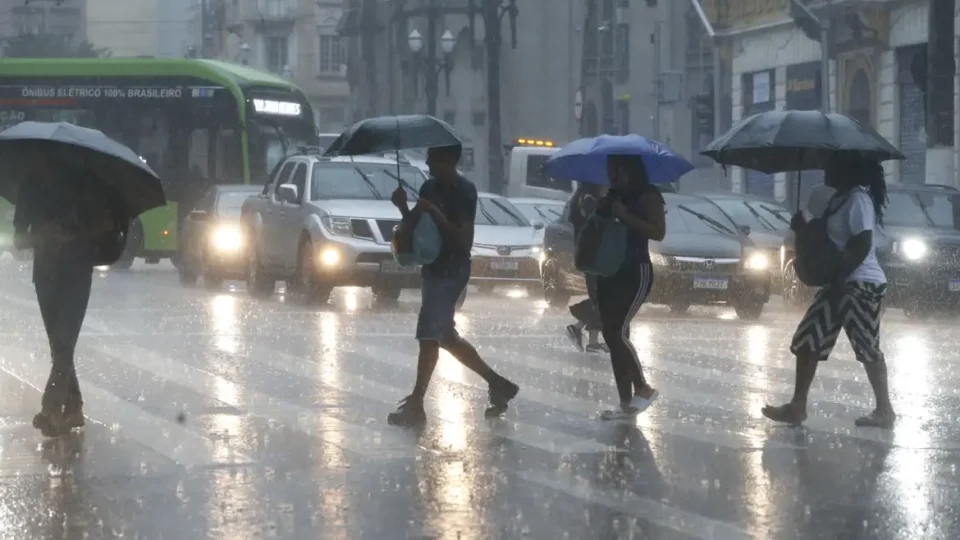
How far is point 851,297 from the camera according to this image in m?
11.6

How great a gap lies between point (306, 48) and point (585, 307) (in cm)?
8756

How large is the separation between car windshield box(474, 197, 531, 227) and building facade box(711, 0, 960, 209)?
8.74 m

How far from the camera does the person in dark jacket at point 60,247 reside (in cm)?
1118

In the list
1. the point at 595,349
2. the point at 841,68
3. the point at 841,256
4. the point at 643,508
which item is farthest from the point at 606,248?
the point at 841,68

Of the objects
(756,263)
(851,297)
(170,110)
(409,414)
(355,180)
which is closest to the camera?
(851,297)

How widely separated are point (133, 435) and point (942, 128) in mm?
20575

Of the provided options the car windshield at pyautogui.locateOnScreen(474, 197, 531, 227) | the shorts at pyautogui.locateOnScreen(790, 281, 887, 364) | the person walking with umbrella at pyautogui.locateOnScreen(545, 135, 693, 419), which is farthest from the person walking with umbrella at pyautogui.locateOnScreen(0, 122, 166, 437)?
the car windshield at pyautogui.locateOnScreen(474, 197, 531, 227)

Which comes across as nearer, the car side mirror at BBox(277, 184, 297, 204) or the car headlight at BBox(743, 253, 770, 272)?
the car headlight at BBox(743, 253, 770, 272)

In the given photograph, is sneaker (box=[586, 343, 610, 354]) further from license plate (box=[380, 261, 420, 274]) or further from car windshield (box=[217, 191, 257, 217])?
car windshield (box=[217, 191, 257, 217])

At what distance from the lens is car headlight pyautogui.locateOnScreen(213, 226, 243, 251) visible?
29.2m

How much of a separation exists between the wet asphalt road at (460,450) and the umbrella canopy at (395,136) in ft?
5.23

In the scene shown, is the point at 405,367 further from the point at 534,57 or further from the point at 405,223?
the point at 534,57

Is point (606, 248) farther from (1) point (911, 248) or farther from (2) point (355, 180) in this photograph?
(2) point (355, 180)

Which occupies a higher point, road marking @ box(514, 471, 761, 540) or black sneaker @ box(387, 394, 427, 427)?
road marking @ box(514, 471, 761, 540)
